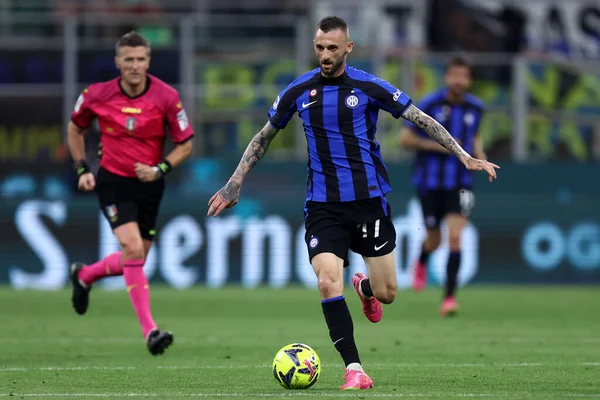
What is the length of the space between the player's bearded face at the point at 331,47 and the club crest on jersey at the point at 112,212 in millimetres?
3048

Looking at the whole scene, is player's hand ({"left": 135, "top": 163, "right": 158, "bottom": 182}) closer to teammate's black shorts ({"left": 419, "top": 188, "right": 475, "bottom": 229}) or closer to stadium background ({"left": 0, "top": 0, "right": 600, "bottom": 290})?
teammate's black shorts ({"left": 419, "top": 188, "right": 475, "bottom": 229})

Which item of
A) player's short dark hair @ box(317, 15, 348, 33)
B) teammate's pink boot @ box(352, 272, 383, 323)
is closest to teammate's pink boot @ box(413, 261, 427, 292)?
teammate's pink boot @ box(352, 272, 383, 323)

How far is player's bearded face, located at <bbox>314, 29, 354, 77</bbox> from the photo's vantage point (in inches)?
309

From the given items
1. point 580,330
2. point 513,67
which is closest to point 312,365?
point 580,330

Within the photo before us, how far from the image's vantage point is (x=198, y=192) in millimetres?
19156

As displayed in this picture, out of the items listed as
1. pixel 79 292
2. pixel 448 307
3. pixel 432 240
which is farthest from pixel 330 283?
pixel 432 240

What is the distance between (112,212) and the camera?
10430 millimetres

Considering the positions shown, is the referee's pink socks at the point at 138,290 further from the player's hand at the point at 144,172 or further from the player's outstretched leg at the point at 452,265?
the player's outstretched leg at the point at 452,265

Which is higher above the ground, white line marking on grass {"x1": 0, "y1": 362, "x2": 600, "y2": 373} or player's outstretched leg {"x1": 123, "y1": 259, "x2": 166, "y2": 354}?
player's outstretched leg {"x1": 123, "y1": 259, "x2": 166, "y2": 354}

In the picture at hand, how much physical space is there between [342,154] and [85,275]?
12.6 feet

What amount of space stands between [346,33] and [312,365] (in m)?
1.98

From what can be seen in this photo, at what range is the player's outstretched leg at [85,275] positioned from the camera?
35.9ft

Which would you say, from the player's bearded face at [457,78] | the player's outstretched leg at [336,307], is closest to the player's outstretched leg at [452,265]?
the player's bearded face at [457,78]

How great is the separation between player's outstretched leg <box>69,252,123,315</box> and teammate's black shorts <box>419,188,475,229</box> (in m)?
4.40
